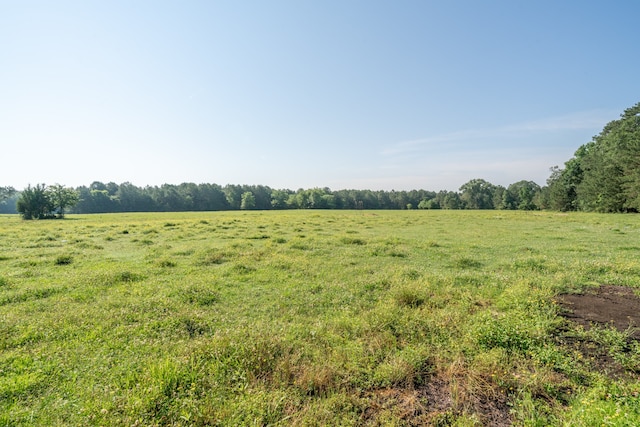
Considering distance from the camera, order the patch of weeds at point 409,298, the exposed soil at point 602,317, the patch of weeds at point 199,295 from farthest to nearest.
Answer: the patch of weeds at point 199,295, the patch of weeds at point 409,298, the exposed soil at point 602,317

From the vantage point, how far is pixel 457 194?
153m

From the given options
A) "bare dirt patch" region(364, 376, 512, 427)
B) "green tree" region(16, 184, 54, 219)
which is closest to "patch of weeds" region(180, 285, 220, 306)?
"bare dirt patch" region(364, 376, 512, 427)

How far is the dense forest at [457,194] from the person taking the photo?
56.5m

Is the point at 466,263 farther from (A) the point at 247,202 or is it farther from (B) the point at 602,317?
(A) the point at 247,202

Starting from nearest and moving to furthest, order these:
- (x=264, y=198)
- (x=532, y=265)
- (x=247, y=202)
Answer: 1. (x=532, y=265)
2. (x=247, y=202)
3. (x=264, y=198)

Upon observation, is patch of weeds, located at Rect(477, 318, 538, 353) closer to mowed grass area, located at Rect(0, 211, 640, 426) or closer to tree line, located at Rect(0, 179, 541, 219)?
mowed grass area, located at Rect(0, 211, 640, 426)

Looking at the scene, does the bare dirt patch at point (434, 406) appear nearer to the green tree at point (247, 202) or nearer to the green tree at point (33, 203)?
the green tree at point (33, 203)

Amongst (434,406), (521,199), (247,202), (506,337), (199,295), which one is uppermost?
(521,199)

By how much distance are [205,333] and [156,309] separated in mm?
2368

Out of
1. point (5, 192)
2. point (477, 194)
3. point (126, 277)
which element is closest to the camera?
point (126, 277)

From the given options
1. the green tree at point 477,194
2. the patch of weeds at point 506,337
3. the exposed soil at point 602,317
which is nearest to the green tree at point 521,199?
the green tree at point 477,194

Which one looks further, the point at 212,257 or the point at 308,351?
the point at 212,257

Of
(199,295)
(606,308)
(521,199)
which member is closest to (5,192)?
(199,295)

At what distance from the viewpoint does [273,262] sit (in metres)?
14.1
